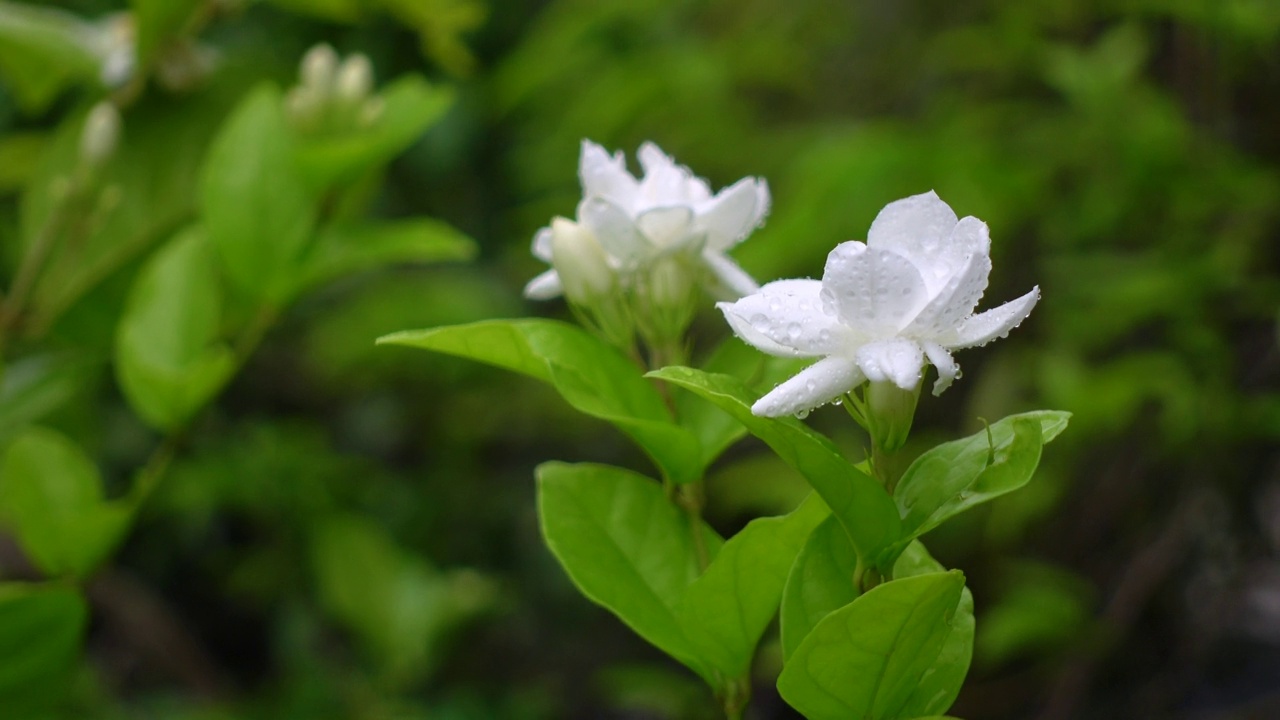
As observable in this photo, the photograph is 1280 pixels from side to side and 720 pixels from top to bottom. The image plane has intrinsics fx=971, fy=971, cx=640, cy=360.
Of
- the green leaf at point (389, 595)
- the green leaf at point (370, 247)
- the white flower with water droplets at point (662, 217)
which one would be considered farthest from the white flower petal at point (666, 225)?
the green leaf at point (389, 595)

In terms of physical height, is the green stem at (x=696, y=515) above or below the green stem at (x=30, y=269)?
above

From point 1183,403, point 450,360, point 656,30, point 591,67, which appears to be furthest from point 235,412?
point 1183,403

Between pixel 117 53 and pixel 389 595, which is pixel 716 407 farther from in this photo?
pixel 389 595

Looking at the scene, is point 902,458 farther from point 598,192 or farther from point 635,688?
point 598,192

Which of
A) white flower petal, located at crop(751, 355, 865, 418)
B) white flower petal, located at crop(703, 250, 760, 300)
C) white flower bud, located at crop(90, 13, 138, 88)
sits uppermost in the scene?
white flower petal, located at crop(751, 355, 865, 418)

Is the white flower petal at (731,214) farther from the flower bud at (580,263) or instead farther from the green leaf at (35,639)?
the green leaf at (35,639)

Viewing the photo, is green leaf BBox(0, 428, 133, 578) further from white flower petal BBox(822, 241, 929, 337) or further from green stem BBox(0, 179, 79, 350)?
white flower petal BBox(822, 241, 929, 337)

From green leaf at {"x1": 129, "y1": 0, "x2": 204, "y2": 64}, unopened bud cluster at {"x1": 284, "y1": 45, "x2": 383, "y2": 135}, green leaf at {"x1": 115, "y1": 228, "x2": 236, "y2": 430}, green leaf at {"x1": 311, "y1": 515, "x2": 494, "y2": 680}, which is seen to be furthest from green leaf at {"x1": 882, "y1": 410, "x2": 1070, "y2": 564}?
green leaf at {"x1": 311, "y1": 515, "x2": 494, "y2": 680}
